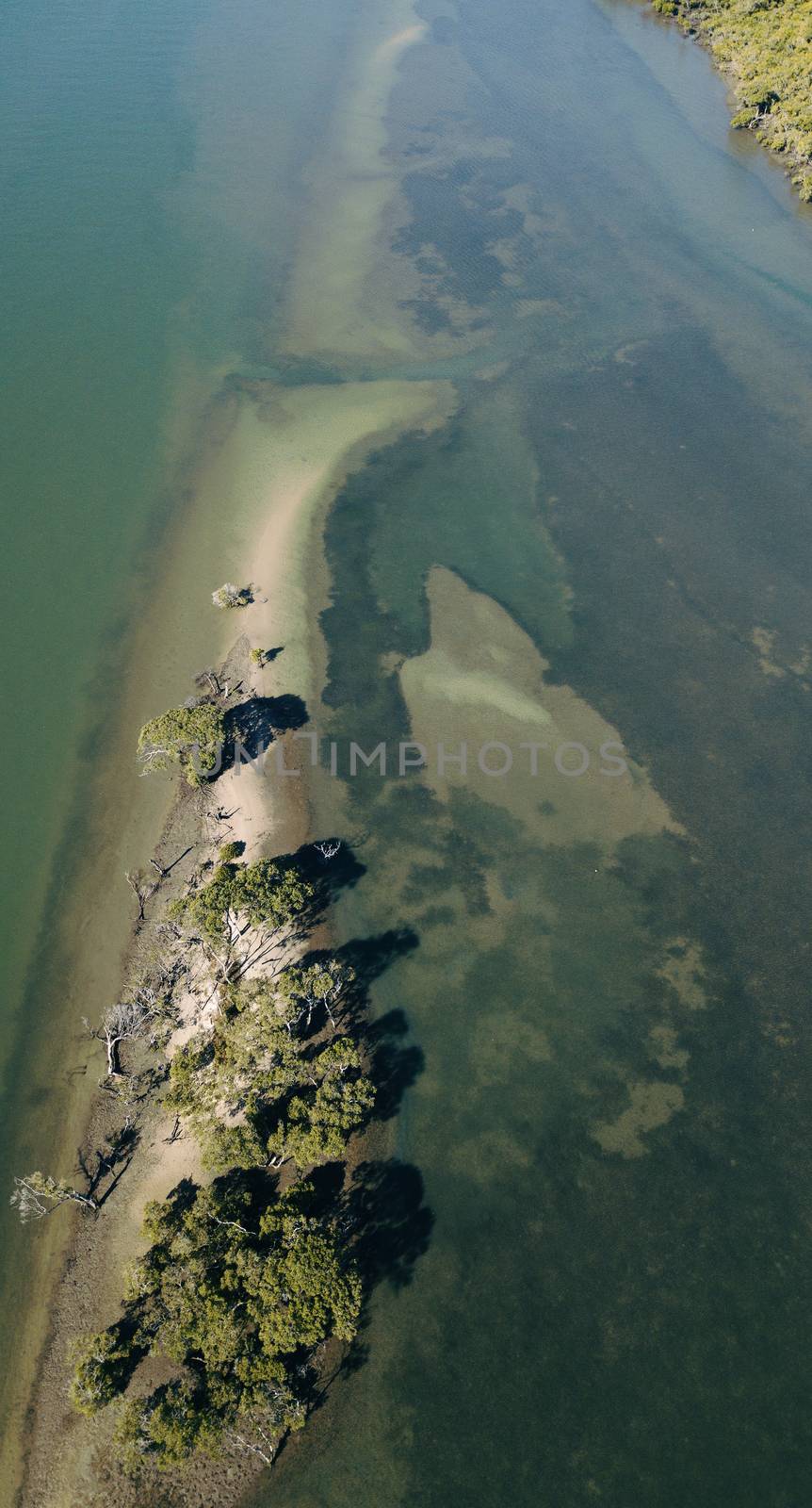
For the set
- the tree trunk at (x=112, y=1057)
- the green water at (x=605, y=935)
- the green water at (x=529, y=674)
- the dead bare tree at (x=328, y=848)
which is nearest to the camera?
the green water at (x=605, y=935)

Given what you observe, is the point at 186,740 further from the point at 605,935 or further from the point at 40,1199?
the point at 605,935

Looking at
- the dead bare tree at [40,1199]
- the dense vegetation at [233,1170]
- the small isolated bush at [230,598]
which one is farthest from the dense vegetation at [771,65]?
the dead bare tree at [40,1199]

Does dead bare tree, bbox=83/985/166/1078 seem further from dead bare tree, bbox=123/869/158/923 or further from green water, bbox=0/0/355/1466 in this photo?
dead bare tree, bbox=123/869/158/923

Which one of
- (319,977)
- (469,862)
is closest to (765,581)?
(469,862)

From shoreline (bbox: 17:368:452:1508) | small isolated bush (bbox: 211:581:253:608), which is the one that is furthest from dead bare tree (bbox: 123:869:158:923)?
small isolated bush (bbox: 211:581:253:608)

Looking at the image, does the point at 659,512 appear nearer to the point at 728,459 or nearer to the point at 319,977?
the point at 728,459

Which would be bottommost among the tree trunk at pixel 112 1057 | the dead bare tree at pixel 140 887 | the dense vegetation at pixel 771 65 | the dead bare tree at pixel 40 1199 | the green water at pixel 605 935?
the dead bare tree at pixel 40 1199

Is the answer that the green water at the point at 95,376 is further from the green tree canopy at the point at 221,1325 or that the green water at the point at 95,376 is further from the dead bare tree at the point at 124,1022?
the green tree canopy at the point at 221,1325
